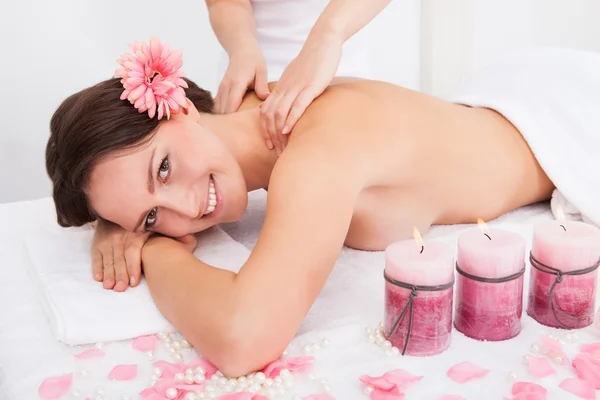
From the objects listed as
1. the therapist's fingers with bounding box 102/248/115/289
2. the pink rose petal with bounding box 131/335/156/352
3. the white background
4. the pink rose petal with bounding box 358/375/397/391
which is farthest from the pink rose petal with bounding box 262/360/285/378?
the white background

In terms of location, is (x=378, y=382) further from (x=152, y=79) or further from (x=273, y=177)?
(x=152, y=79)

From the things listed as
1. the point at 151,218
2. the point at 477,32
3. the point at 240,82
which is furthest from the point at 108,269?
the point at 477,32

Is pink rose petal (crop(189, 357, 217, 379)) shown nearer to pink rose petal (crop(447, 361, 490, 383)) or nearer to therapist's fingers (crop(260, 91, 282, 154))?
pink rose petal (crop(447, 361, 490, 383))

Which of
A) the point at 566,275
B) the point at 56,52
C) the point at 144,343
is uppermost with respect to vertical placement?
the point at 56,52

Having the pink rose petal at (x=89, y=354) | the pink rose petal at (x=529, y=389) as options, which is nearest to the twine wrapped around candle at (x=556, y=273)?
the pink rose petal at (x=529, y=389)

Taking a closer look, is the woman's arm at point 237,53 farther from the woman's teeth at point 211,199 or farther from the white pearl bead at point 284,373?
the white pearl bead at point 284,373

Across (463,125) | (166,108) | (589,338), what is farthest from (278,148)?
(589,338)

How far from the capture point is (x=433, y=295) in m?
1.09

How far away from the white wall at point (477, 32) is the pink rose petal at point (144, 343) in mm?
2395

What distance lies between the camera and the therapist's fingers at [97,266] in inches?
57.8

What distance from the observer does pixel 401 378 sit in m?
1.07

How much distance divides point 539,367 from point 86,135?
3.07 ft

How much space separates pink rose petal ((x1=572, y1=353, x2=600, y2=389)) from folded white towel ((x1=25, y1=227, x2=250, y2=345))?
0.70m

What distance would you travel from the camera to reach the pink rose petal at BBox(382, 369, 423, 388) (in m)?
1.06
